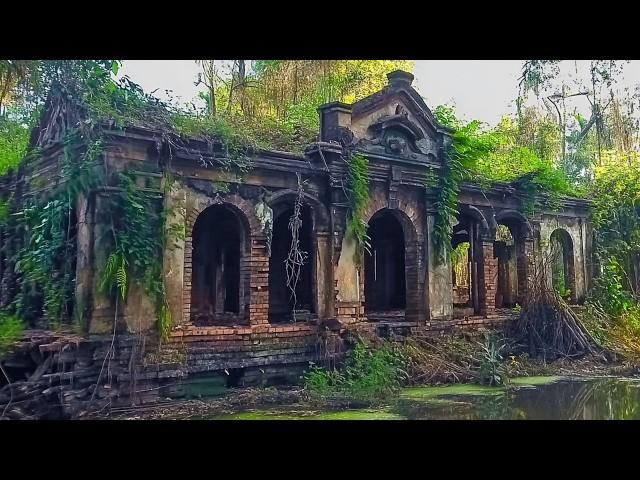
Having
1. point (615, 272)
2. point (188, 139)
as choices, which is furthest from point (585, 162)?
point (188, 139)

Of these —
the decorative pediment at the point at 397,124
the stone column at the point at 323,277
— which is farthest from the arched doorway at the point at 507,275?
the stone column at the point at 323,277

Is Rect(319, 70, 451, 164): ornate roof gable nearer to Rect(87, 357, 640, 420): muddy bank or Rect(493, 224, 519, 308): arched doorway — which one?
Rect(493, 224, 519, 308): arched doorway

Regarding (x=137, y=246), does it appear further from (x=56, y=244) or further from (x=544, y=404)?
(x=544, y=404)

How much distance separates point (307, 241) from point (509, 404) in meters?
5.89

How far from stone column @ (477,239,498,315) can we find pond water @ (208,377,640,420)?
3.31 m

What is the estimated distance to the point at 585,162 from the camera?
34625 millimetres

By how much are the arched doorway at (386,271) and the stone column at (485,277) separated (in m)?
1.96

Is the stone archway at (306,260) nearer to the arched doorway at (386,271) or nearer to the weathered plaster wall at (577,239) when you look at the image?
the arched doorway at (386,271)

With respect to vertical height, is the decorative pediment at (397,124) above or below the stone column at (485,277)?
above

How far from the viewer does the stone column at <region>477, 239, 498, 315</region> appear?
15.2 meters

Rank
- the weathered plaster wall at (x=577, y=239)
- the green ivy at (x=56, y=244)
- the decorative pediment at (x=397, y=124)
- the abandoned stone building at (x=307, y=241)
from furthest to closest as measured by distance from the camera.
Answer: the weathered plaster wall at (x=577, y=239), the decorative pediment at (x=397, y=124), the abandoned stone building at (x=307, y=241), the green ivy at (x=56, y=244)

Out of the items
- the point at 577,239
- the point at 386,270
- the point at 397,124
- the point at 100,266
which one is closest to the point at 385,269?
the point at 386,270

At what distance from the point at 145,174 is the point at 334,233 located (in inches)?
153

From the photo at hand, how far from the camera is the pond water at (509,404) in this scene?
9031 millimetres
